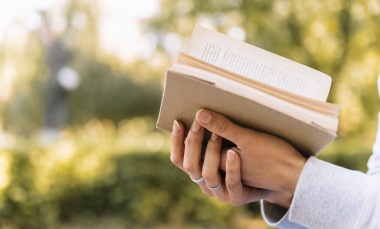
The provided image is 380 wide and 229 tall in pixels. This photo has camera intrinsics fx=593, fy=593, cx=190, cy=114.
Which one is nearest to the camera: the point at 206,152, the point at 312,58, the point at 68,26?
the point at 206,152

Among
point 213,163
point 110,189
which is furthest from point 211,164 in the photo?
point 110,189

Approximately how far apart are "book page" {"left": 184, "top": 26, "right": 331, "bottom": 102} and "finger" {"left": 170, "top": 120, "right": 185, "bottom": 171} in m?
0.15

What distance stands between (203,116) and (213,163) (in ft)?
0.42

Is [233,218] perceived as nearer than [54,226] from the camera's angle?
No

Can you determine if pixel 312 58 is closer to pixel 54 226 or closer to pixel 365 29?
pixel 365 29

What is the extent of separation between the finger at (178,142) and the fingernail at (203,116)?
10cm

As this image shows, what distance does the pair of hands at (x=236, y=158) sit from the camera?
1.11m

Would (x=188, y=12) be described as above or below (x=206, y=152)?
below

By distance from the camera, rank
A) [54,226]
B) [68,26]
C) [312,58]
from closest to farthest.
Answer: [54,226], [312,58], [68,26]

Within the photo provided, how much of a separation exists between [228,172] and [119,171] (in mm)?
5541

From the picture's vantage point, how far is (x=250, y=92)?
3.41 feet

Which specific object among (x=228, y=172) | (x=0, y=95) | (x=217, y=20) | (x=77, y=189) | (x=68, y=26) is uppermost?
(x=228, y=172)

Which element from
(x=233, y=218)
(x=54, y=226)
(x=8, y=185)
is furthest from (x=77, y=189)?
(x=233, y=218)

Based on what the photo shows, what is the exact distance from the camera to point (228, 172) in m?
1.16
